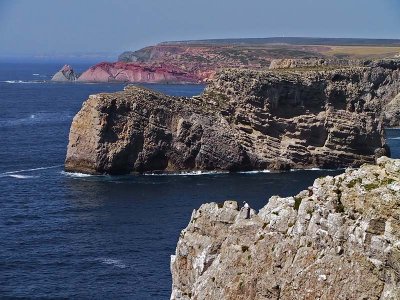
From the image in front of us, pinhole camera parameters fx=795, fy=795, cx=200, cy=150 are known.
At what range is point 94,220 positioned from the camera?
4067 inches

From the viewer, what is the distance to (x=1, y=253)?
88.1m

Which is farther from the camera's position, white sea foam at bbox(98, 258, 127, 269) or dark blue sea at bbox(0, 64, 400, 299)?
white sea foam at bbox(98, 258, 127, 269)

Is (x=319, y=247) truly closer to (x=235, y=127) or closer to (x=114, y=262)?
(x=114, y=262)

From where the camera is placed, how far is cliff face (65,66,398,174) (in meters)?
134

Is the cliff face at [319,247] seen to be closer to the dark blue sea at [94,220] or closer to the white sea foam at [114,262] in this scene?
the dark blue sea at [94,220]

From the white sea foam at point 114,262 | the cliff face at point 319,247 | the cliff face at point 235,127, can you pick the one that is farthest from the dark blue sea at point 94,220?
the cliff face at point 319,247

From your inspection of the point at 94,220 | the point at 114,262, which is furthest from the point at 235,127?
the point at 114,262

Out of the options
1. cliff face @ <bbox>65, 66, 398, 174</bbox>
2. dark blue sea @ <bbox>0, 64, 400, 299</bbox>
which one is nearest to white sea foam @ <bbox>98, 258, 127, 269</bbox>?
dark blue sea @ <bbox>0, 64, 400, 299</bbox>

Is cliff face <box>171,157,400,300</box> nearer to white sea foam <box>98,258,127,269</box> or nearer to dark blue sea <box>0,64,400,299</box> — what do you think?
dark blue sea <box>0,64,400,299</box>

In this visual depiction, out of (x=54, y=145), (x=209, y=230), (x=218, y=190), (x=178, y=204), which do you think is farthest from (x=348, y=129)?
(x=209, y=230)

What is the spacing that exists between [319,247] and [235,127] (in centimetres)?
9850

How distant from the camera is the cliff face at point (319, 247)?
40.5 m

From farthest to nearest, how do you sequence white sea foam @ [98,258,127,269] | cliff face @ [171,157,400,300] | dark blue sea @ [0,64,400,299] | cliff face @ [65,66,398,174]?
1. cliff face @ [65,66,398,174]
2. white sea foam @ [98,258,127,269]
3. dark blue sea @ [0,64,400,299]
4. cliff face @ [171,157,400,300]

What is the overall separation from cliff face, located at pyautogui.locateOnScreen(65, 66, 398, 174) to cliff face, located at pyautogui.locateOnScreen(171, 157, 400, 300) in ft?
279
